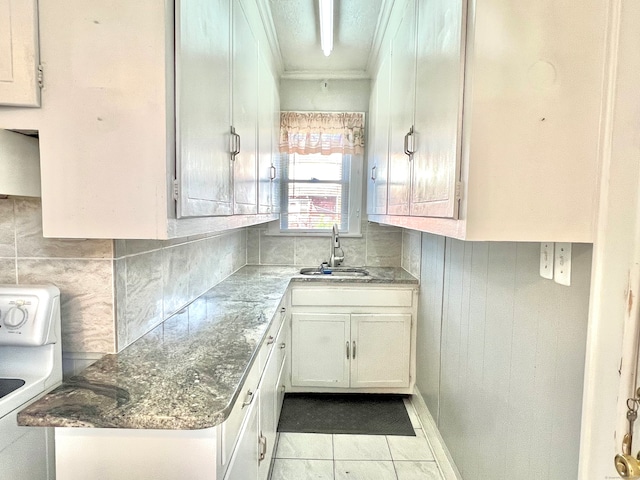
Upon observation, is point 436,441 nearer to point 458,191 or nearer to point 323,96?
point 458,191

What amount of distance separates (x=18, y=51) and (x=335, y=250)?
251 cm

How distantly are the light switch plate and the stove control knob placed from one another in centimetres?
149

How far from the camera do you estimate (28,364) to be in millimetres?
1032

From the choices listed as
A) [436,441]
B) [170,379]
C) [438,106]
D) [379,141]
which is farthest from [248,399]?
[379,141]

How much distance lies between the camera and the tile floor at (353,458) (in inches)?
74.9

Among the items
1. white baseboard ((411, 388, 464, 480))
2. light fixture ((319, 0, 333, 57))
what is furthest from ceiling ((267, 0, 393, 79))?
white baseboard ((411, 388, 464, 480))

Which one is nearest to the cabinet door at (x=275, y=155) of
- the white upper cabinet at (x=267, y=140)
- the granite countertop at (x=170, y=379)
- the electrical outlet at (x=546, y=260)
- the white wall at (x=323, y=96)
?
the white upper cabinet at (x=267, y=140)

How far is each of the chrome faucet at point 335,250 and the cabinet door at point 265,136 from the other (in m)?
0.69

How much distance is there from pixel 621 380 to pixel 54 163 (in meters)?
1.44

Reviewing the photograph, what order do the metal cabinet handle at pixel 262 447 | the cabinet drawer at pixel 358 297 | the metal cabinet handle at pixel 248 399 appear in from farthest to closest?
1. the cabinet drawer at pixel 358 297
2. the metal cabinet handle at pixel 262 447
3. the metal cabinet handle at pixel 248 399

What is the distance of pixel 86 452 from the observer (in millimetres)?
923

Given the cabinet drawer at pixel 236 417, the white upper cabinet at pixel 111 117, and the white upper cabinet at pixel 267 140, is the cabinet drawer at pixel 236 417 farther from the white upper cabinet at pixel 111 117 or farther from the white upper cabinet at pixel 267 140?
the white upper cabinet at pixel 267 140

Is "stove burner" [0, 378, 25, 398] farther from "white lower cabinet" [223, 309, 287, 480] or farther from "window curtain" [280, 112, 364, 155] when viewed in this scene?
"window curtain" [280, 112, 364, 155]

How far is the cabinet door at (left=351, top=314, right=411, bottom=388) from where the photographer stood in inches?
103
